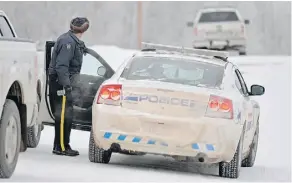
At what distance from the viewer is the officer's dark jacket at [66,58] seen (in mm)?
9906

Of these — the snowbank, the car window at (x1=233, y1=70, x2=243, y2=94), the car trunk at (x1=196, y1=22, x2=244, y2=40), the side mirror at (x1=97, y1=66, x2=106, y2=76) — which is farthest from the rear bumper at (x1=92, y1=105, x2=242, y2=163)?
the car trunk at (x1=196, y1=22, x2=244, y2=40)

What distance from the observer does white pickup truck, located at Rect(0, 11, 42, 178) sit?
7426 mm

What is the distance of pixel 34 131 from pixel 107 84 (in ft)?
6.85

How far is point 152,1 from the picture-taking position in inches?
2244

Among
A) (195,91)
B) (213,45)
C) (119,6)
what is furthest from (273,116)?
(119,6)

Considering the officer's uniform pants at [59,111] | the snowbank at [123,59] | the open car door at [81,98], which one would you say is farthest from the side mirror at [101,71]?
the snowbank at [123,59]

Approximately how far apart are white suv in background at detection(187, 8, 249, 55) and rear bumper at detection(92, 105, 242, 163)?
2193cm

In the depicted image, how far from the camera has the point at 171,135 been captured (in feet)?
29.0

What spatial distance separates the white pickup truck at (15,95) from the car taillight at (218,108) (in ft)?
5.70

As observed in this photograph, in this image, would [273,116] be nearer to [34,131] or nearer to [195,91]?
[34,131]

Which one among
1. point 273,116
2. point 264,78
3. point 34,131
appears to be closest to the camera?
point 34,131

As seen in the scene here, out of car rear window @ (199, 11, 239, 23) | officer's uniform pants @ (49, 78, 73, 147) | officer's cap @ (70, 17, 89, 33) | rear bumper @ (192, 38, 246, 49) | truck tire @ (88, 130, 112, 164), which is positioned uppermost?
officer's cap @ (70, 17, 89, 33)

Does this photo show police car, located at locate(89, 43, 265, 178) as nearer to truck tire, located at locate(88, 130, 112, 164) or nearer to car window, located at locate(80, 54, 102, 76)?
truck tire, located at locate(88, 130, 112, 164)

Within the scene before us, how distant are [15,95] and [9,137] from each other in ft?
1.85
